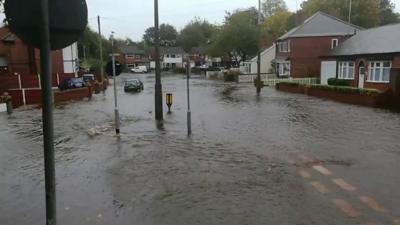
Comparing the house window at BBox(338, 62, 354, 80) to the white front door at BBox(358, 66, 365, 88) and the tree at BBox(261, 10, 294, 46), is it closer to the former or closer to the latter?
the white front door at BBox(358, 66, 365, 88)

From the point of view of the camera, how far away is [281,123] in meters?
18.8

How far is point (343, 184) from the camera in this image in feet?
29.3

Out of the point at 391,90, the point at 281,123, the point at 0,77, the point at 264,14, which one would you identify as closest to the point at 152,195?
the point at 281,123

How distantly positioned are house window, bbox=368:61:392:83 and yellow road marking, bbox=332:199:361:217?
27.4 meters

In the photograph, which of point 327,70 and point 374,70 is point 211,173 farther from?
point 327,70

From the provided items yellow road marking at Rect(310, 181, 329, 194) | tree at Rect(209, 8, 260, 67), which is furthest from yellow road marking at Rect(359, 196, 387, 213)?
tree at Rect(209, 8, 260, 67)

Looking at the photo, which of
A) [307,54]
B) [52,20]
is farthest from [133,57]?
[52,20]

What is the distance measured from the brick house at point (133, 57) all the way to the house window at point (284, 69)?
254ft

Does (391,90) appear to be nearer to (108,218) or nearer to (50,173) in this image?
(108,218)

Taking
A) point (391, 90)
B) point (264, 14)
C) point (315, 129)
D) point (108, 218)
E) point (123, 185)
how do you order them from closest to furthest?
1. point (108, 218)
2. point (123, 185)
3. point (315, 129)
4. point (391, 90)
5. point (264, 14)

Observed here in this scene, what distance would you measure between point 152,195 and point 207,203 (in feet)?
4.00

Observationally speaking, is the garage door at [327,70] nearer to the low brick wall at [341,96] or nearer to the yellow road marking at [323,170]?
the low brick wall at [341,96]

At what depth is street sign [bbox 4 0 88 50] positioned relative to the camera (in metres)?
3.48

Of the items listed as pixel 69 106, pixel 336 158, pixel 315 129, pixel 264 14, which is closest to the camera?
pixel 336 158
